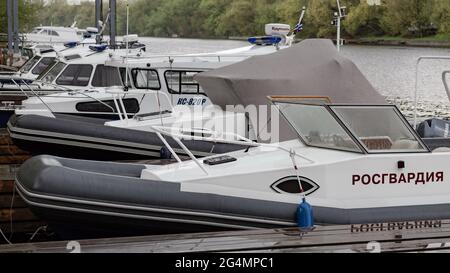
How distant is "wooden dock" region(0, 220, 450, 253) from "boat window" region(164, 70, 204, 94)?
7575 millimetres

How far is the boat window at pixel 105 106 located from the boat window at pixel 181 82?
1146mm

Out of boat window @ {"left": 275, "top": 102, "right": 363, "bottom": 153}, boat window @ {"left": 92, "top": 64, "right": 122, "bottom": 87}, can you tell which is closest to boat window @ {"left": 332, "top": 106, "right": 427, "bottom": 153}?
boat window @ {"left": 275, "top": 102, "right": 363, "bottom": 153}

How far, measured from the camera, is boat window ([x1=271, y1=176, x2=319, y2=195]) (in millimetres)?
7090

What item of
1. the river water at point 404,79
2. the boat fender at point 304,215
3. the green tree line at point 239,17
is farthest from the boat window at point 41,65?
the green tree line at point 239,17

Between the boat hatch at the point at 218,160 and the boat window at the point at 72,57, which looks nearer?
the boat hatch at the point at 218,160

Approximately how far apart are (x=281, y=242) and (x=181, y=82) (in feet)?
26.9

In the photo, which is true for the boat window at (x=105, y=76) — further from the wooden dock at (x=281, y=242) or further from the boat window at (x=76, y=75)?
the wooden dock at (x=281, y=242)

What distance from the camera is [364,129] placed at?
7289 mm

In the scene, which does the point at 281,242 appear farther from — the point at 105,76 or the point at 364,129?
the point at 105,76

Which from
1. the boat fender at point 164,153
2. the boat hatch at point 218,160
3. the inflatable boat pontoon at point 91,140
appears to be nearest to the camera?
the boat hatch at point 218,160

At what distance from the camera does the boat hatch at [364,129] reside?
23.7ft
